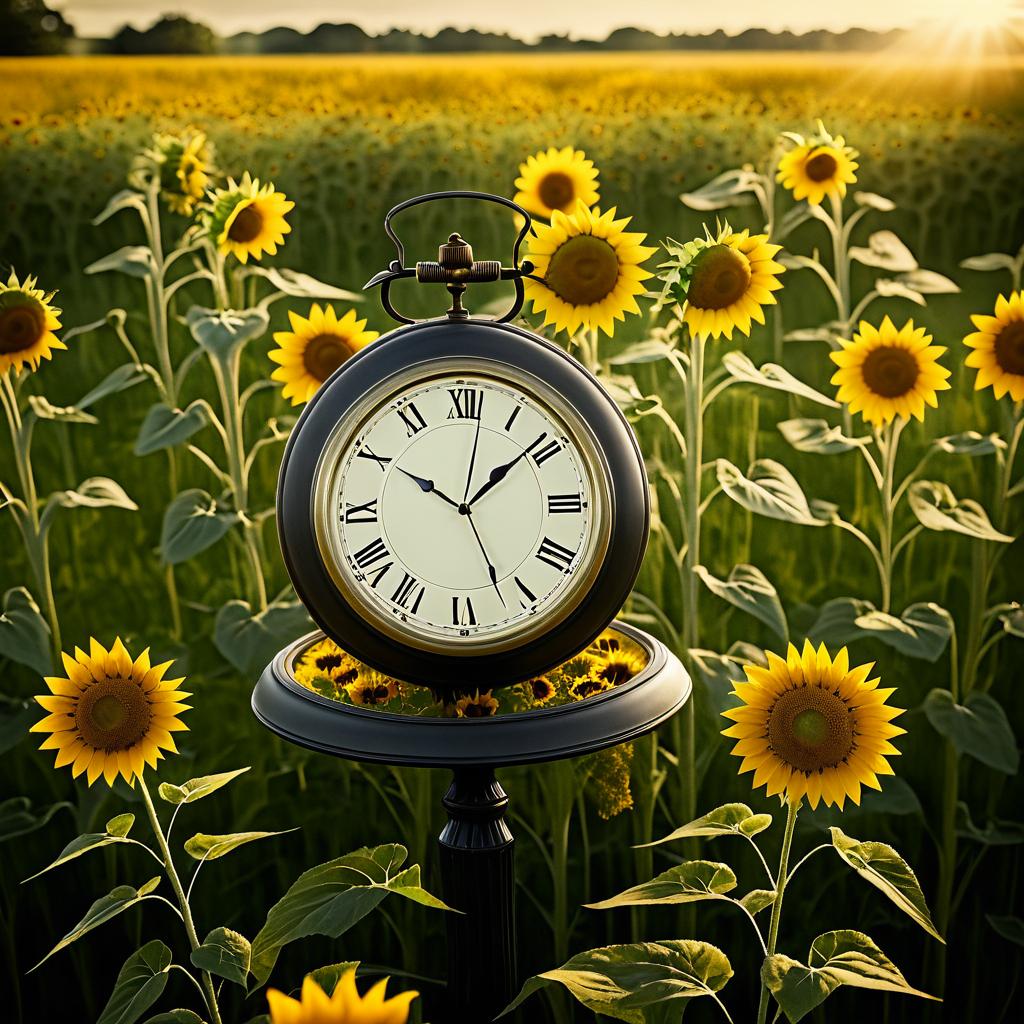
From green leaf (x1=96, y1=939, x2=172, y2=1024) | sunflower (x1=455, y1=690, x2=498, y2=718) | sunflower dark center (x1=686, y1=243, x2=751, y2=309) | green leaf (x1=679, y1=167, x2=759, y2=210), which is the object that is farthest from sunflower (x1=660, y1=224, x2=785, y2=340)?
green leaf (x1=96, y1=939, x2=172, y2=1024)

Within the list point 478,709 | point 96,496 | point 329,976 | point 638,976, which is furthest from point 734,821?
point 96,496

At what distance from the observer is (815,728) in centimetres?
120

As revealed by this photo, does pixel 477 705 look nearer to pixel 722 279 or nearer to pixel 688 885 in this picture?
pixel 688 885

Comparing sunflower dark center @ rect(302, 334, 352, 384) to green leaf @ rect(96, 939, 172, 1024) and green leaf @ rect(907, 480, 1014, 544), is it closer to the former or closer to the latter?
green leaf @ rect(96, 939, 172, 1024)

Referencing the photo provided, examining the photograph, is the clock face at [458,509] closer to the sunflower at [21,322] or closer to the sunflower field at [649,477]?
the sunflower field at [649,477]

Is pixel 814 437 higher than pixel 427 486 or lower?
lower

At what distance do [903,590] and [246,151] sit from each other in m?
1.43

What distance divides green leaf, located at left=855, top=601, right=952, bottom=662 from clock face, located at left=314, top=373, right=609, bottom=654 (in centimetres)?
79

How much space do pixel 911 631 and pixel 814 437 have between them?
31cm

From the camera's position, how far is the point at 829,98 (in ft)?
7.70

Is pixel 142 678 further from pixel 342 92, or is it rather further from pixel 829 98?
pixel 829 98

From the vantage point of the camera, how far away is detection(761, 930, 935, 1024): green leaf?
1.18m

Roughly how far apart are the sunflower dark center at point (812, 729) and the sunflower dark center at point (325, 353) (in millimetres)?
688

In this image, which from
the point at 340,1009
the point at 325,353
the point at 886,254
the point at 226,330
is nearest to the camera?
the point at 340,1009
